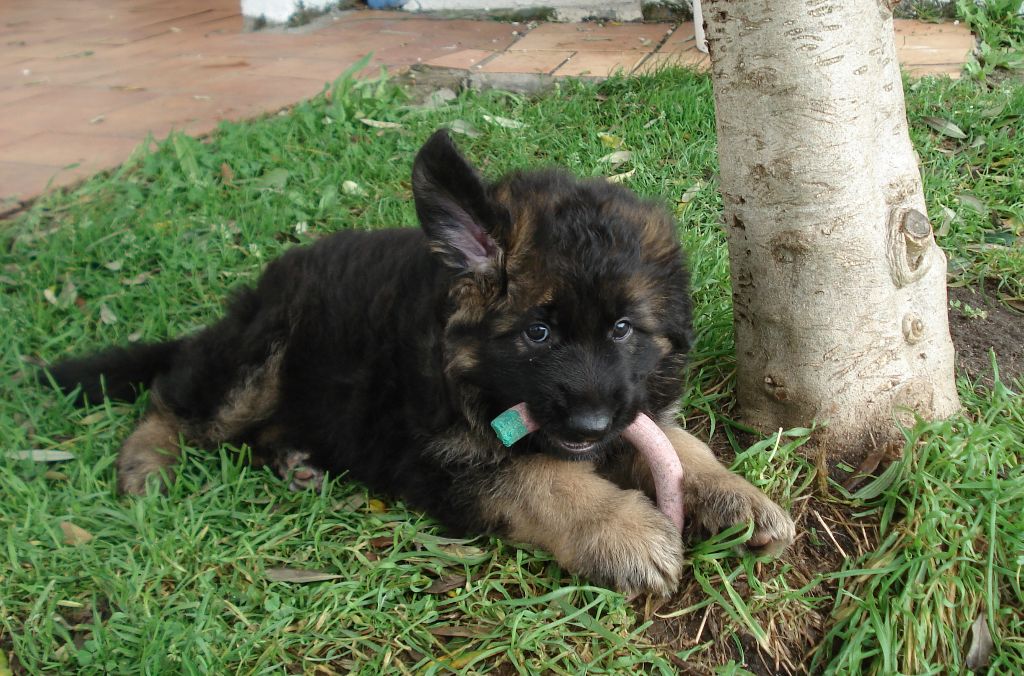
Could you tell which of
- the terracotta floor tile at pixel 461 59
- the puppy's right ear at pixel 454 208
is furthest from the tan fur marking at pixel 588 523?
the terracotta floor tile at pixel 461 59

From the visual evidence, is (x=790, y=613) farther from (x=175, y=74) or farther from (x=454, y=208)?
(x=175, y=74)

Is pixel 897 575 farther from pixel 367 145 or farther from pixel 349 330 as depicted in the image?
pixel 367 145

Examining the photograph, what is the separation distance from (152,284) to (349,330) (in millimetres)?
1665

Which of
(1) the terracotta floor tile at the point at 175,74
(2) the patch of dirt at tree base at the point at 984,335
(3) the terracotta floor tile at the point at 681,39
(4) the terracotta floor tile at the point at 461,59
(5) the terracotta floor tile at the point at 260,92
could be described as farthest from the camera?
(1) the terracotta floor tile at the point at 175,74

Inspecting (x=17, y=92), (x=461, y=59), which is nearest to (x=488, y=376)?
(x=461, y=59)

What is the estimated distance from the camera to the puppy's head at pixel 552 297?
2.21 m

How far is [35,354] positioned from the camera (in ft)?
12.5

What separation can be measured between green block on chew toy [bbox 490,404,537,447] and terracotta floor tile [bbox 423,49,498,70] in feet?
14.5

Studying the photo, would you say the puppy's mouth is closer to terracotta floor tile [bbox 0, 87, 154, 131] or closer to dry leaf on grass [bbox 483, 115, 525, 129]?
dry leaf on grass [bbox 483, 115, 525, 129]

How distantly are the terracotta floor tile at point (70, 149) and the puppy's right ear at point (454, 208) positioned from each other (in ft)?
12.4

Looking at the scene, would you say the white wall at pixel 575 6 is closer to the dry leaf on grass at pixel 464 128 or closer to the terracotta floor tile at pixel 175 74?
the terracotta floor tile at pixel 175 74

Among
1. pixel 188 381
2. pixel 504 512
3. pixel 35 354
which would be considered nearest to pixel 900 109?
pixel 504 512

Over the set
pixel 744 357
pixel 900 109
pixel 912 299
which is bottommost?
pixel 744 357

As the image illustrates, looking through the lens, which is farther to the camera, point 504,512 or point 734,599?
point 504,512
